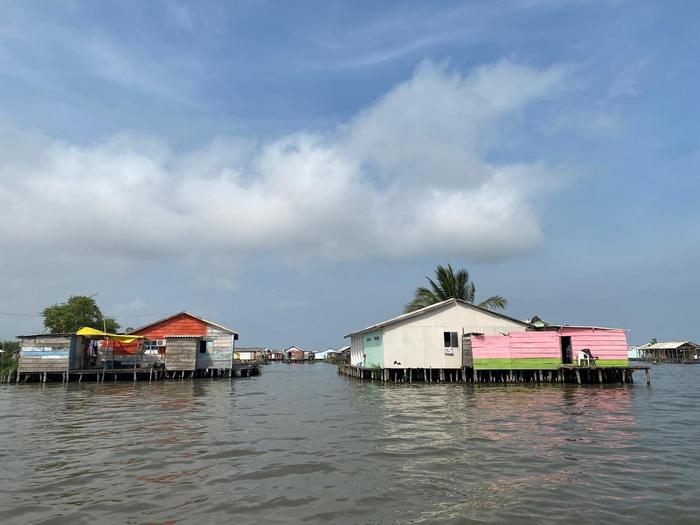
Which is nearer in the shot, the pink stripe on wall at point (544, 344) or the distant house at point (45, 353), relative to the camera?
the pink stripe on wall at point (544, 344)

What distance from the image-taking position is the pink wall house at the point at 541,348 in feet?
106

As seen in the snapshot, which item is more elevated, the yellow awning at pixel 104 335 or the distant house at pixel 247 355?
the yellow awning at pixel 104 335

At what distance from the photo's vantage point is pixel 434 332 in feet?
115

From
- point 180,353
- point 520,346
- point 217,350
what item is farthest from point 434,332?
point 180,353

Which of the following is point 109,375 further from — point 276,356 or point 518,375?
point 276,356

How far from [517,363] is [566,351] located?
14.7 ft

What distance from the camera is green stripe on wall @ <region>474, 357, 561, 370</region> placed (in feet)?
107

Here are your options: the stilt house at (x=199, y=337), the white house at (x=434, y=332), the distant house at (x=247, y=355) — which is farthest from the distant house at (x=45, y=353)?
the distant house at (x=247, y=355)

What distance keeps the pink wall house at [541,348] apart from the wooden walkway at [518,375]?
0.59 meters

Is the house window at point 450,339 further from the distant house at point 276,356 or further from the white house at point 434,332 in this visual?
the distant house at point 276,356

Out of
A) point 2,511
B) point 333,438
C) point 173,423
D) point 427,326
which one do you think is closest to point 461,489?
point 333,438

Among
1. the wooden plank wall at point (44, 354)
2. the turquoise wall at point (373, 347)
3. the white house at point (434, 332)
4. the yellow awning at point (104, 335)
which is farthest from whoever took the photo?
the wooden plank wall at point (44, 354)

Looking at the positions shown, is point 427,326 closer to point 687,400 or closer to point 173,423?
point 687,400

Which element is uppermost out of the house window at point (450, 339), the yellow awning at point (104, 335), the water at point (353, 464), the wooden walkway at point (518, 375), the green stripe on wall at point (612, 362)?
the yellow awning at point (104, 335)
